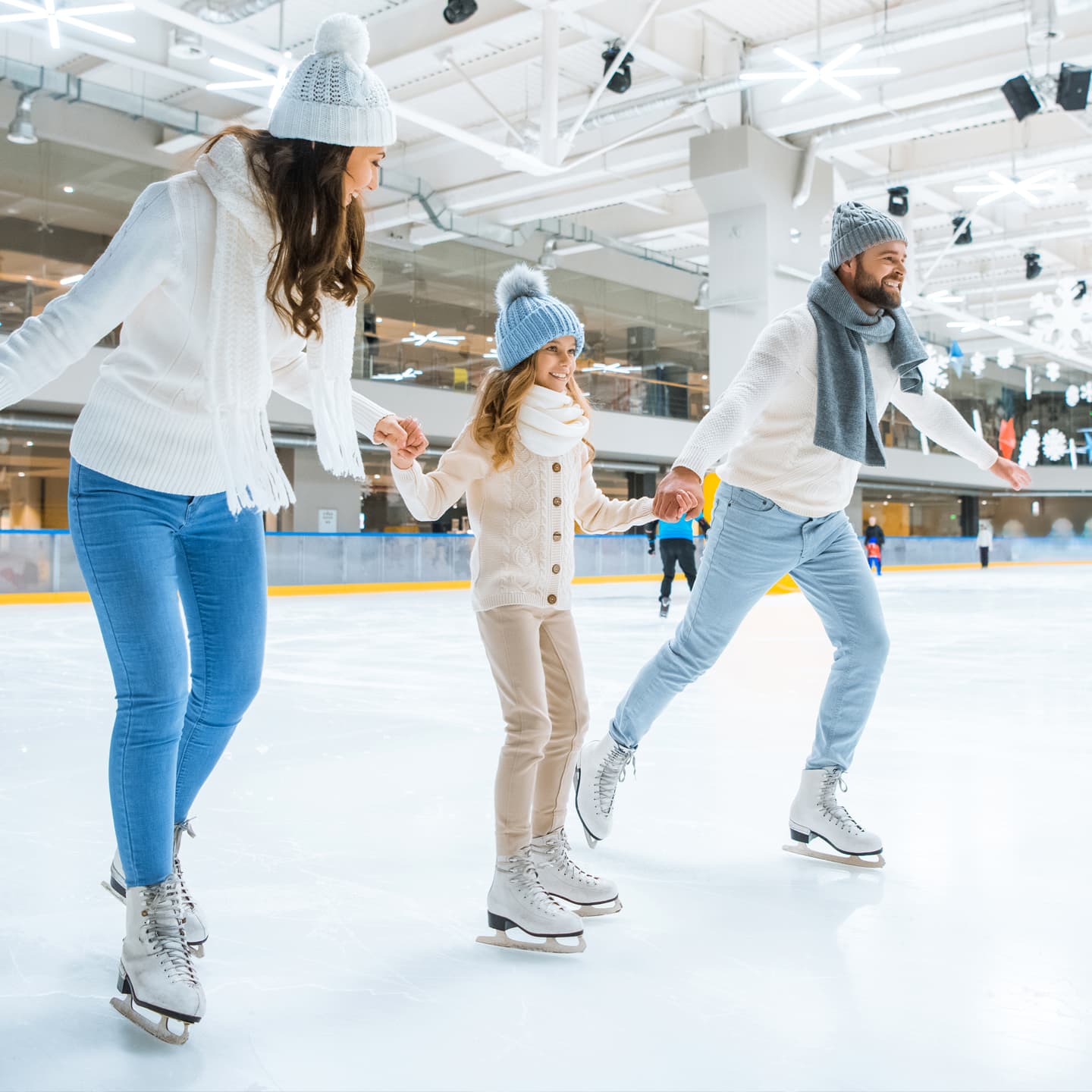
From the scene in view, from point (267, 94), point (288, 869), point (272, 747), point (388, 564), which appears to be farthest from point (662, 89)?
point (288, 869)

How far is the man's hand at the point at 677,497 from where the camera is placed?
1958 millimetres

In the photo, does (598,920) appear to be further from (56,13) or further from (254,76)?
(254,76)

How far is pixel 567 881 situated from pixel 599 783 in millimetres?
Answer: 456

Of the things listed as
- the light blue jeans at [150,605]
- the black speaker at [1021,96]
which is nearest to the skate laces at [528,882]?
the light blue jeans at [150,605]

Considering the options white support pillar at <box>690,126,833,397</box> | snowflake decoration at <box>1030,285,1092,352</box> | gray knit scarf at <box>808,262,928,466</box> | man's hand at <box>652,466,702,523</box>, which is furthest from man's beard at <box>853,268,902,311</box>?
white support pillar at <box>690,126,833,397</box>

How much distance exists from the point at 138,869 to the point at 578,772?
3.57 feet

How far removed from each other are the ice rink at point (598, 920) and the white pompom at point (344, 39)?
1310 millimetres

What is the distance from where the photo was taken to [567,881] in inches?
75.4

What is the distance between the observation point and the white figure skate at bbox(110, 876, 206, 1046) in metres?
1.40

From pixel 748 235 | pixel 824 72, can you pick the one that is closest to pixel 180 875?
pixel 824 72

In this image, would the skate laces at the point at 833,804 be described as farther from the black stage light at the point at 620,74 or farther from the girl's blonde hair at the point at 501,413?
the black stage light at the point at 620,74

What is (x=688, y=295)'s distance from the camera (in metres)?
23.8

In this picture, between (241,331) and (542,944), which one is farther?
(542,944)

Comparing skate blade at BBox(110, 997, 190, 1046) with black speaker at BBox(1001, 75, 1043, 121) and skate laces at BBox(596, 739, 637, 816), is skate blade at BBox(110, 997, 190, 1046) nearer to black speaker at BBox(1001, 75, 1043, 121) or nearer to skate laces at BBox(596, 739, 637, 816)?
A: skate laces at BBox(596, 739, 637, 816)
